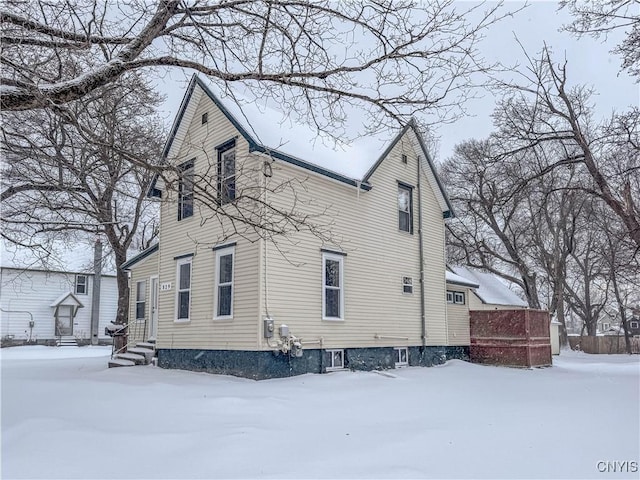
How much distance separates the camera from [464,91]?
7.19 m

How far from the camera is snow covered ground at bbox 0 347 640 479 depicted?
181 inches

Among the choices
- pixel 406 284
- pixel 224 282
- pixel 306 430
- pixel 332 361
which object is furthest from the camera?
pixel 406 284

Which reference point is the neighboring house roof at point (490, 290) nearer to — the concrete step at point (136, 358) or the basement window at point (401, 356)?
the basement window at point (401, 356)

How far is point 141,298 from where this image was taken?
15.8 m

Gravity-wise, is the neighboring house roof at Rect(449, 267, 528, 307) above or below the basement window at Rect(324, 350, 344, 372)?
above

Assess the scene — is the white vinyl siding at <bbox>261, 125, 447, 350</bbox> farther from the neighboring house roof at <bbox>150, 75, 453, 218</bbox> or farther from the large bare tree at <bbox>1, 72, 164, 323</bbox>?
the large bare tree at <bbox>1, 72, 164, 323</bbox>

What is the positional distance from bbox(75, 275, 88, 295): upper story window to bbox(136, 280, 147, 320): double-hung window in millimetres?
16707

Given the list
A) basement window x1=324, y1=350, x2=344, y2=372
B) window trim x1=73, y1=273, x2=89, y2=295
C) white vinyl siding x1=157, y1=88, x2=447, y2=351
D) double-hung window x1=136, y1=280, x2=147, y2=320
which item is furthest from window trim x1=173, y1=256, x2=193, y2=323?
window trim x1=73, y1=273, x2=89, y2=295

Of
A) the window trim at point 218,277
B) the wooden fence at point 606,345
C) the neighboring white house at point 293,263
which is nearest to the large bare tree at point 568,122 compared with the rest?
the neighboring white house at point 293,263

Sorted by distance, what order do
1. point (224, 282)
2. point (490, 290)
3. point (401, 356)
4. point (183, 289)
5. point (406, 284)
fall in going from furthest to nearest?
point (490, 290) < point (406, 284) < point (401, 356) < point (183, 289) < point (224, 282)

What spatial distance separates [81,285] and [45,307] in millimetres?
2340

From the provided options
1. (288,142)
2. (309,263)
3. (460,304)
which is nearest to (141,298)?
(309,263)

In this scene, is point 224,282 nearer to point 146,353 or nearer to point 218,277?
point 218,277

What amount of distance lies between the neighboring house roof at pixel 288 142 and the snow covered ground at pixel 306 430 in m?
5.04
